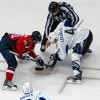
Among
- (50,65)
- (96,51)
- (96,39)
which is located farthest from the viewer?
(96,39)

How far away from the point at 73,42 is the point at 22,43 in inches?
23.6

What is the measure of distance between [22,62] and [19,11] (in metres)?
2.29

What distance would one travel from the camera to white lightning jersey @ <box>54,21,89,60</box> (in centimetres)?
501

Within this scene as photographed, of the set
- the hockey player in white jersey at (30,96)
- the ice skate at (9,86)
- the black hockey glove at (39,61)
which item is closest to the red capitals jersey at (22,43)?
the black hockey glove at (39,61)

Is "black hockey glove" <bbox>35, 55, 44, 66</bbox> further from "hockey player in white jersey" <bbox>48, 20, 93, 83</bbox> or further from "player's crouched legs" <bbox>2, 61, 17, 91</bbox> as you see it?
"player's crouched legs" <bbox>2, 61, 17, 91</bbox>

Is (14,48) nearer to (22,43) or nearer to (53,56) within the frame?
(22,43)

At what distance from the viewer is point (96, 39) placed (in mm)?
6188

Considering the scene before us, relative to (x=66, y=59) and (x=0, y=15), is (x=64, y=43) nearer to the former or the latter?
(x=66, y=59)

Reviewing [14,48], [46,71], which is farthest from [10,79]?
[46,71]

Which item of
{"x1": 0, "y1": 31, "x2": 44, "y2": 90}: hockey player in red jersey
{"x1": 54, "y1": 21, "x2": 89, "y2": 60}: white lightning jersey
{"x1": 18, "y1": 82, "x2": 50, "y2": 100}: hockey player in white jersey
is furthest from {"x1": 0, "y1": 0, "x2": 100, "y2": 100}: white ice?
{"x1": 18, "y1": 82, "x2": 50, "y2": 100}: hockey player in white jersey

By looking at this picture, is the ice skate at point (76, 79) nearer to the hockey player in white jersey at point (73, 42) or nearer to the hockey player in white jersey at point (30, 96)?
the hockey player in white jersey at point (73, 42)

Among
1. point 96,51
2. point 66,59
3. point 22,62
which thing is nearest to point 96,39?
point 96,51

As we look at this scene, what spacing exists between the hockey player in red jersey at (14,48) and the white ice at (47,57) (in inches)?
5.9

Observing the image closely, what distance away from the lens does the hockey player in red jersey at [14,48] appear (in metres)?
4.76
